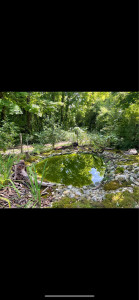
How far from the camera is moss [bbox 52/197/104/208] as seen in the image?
1057mm

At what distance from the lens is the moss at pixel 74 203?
1.06 m

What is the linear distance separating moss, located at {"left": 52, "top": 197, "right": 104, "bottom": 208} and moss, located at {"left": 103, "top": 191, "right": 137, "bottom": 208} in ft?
0.25

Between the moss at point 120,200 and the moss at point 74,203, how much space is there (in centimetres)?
8

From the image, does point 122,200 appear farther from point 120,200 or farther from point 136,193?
point 136,193

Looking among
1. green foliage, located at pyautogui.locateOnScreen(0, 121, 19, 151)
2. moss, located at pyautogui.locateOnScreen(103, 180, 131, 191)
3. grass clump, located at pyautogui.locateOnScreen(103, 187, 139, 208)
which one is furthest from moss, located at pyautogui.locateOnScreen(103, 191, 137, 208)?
green foliage, located at pyautogui.locateOnScreen(0, 121, 19, 151)

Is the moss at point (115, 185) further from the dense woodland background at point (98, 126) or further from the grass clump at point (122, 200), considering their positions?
the dense woodland background at point (98, 126)

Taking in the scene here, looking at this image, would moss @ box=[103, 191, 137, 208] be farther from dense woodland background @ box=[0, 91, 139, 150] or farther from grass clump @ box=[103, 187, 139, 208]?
dense woodland background @ box=[0, 91, 139, 150]

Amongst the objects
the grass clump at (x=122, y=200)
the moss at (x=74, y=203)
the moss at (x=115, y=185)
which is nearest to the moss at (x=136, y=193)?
the grass clump at (x=122, y=200)

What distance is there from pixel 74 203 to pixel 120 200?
0.39 meters
